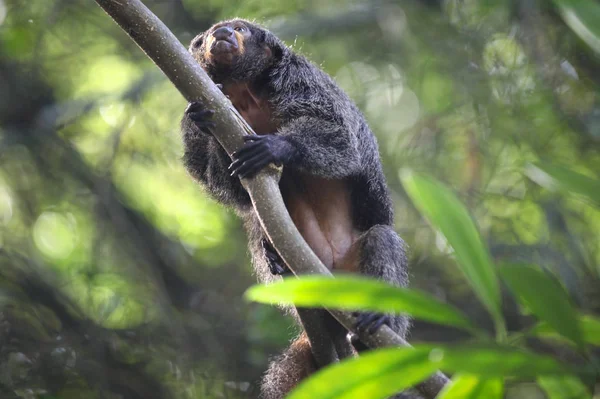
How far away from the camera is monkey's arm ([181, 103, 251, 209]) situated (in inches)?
206

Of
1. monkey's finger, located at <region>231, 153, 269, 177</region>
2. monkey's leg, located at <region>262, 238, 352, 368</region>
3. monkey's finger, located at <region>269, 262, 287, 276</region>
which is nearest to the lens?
monkey's finger, located at <region>231, 153, 269, 177</region>

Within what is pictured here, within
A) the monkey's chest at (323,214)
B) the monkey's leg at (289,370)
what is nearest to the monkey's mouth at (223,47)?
the monkey's chest at (323,214)

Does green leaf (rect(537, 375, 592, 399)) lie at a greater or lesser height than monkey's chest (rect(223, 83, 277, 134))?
greater

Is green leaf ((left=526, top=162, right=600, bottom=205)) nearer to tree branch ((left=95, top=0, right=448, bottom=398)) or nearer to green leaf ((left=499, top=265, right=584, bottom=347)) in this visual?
green leaf ((left=499, top=265, right=584, bottom=347))

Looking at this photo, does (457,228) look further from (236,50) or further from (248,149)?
(236,50)

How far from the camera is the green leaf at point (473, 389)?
1.40m

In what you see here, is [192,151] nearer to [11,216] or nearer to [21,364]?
[21,364]

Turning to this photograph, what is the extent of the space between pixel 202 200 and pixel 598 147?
4.74 metres

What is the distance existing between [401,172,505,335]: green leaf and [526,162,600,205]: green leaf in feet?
0.60

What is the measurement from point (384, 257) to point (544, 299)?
3.71 m

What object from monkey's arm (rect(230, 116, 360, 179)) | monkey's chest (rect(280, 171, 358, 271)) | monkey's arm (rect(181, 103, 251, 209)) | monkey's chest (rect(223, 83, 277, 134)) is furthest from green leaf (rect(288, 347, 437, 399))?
monkey's chest (rect(223, 83, 277, 134))

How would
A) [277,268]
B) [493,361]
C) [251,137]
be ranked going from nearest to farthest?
1. [493,361]
2. [251,137]
3. [277,268]

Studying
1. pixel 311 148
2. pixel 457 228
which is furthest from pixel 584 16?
pixel 311 148

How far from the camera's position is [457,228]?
151cm
